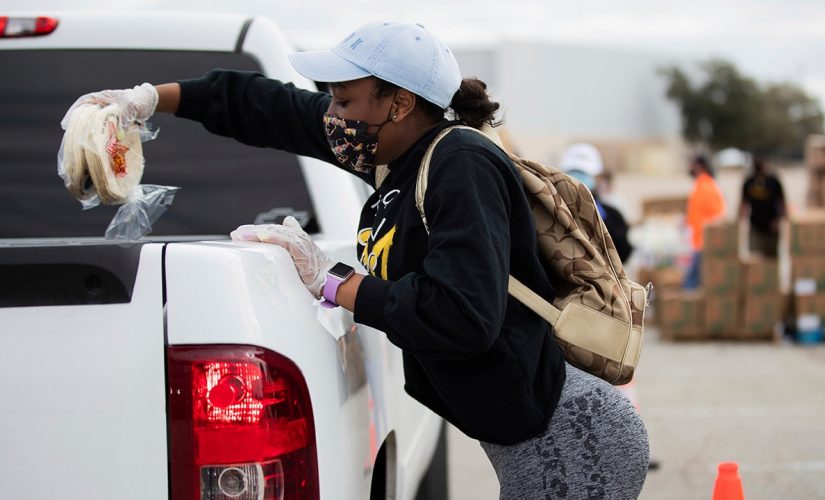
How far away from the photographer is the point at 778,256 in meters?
11.3

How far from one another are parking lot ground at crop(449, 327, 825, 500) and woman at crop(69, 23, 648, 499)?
3343 mm

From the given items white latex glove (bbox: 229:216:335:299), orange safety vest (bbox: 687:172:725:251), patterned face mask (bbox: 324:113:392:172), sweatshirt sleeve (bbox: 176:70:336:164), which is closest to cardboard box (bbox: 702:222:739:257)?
orange safety vest (bbox: 687:172:725:251)

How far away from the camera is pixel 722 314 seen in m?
10.4

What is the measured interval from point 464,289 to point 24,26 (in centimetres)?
206

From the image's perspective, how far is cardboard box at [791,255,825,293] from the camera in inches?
398

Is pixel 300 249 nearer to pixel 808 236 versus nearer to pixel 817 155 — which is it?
pixel 808 236

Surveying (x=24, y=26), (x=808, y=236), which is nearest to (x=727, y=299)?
(x=808, y=236)

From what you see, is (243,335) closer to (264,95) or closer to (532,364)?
(532,364)

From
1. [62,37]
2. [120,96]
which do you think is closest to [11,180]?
[62,37]

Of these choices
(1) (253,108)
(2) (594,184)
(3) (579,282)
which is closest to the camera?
(3) (579,282)

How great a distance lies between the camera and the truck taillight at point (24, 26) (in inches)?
127

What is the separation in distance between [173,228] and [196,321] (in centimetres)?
157

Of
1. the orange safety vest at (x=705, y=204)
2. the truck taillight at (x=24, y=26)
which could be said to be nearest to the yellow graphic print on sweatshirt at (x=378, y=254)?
the truck taillight at (x=24, y=26)

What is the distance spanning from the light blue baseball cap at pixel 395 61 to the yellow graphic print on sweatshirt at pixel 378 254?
13.2 inches
